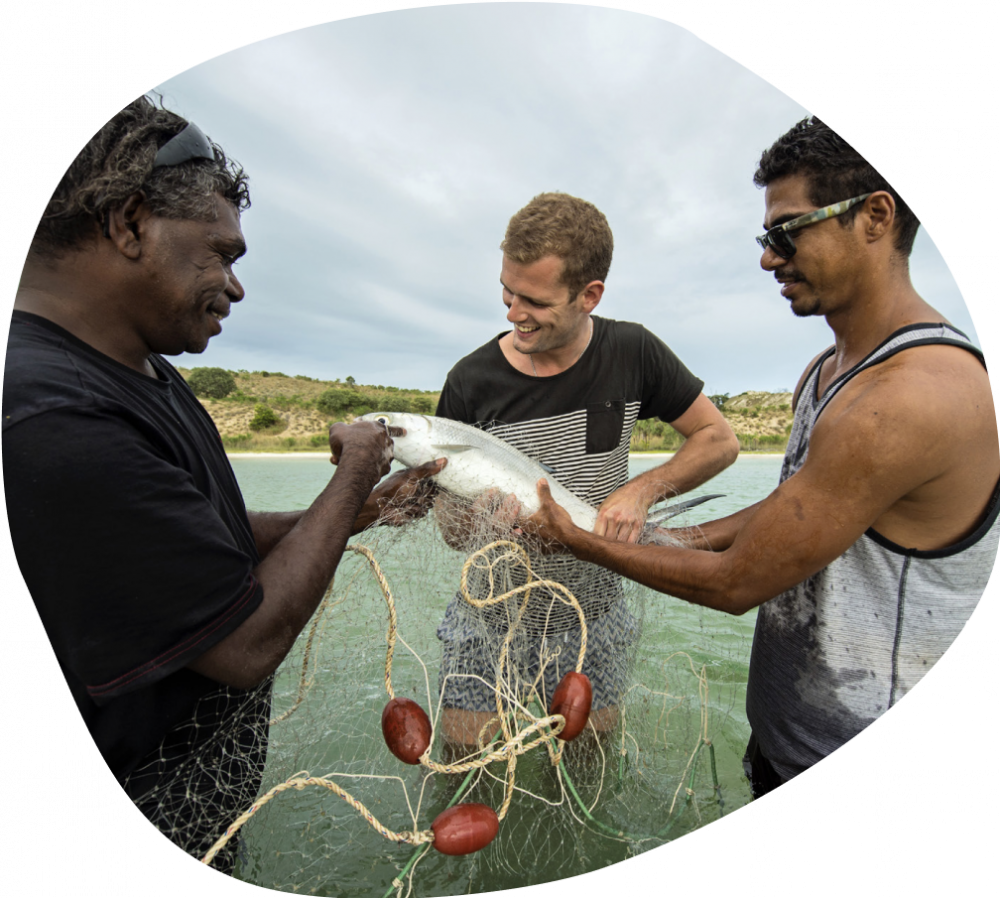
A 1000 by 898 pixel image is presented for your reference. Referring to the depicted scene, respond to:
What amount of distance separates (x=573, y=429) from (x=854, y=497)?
5.68 ft

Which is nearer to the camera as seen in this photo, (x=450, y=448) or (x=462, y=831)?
(x=462, y=831)

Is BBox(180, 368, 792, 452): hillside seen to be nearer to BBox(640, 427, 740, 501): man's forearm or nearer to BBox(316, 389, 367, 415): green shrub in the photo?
BBox(316, 389, 367, 415): green shrub

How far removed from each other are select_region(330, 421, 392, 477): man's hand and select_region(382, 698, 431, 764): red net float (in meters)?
0.95

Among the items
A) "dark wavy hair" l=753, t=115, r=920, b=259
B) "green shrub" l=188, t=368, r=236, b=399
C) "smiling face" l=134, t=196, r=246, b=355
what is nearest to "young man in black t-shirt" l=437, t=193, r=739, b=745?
"dark wavy hair" l=753, t=115, r=920, b=259

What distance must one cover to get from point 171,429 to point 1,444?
53cm

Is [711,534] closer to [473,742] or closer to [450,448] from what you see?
[450,448]

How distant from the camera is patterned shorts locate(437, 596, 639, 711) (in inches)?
137

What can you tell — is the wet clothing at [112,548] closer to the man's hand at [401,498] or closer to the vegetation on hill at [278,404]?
the man's hand at [401,498]

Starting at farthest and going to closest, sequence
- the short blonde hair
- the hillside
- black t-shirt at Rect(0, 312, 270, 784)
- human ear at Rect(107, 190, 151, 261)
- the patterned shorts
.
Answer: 1. the hillside
2. the patterned shorts
3. the short blonde hair
4. human ear at Rect(107, 190, 151, 261)
5. black t-shirt at Rect(0, 312, 270, 784)

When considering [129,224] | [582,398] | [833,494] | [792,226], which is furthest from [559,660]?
[129,224]

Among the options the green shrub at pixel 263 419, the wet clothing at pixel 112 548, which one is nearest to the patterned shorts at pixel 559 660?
the wet clothing at pixel 112 548

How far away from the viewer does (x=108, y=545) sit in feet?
4.57

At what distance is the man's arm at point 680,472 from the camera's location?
2.97 meters

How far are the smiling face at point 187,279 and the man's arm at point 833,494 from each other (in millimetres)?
2078
